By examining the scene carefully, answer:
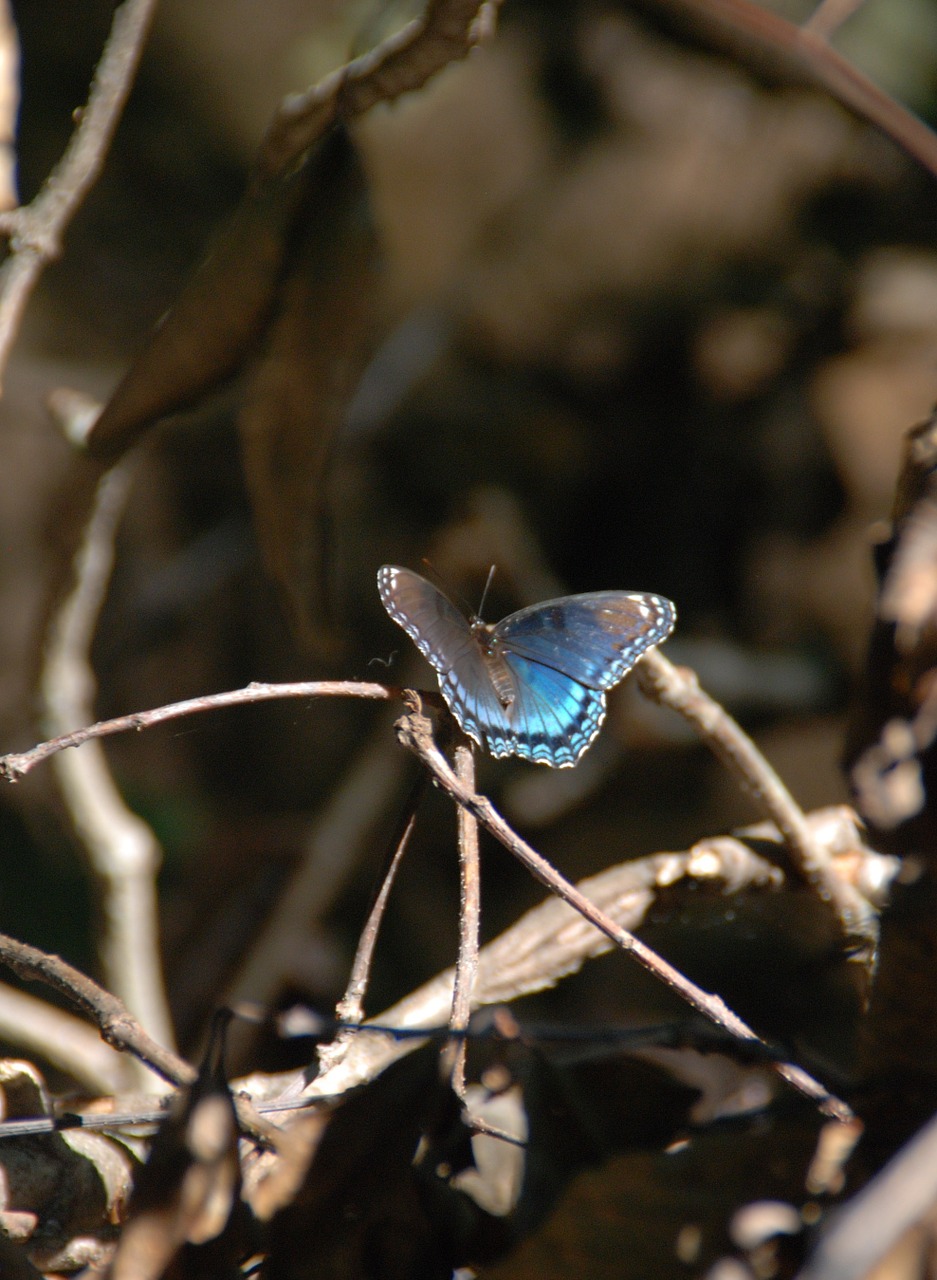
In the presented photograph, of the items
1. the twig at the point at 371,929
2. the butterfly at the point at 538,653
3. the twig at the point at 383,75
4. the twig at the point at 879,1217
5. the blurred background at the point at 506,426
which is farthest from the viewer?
the blurred background at the point at 506,426

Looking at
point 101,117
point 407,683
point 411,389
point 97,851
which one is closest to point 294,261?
point 101,117

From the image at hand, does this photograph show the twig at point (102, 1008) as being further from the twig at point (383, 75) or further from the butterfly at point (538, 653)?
the twig at point (383, 75)

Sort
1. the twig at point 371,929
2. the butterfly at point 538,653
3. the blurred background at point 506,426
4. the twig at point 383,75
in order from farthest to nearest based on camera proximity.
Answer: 1. the blurred background at point 506,426
2. the butterfly at point 538,653
3. the twig at point 383,75
4. the twig at point 371,929

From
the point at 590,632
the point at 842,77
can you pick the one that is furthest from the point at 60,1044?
the point at 842,77

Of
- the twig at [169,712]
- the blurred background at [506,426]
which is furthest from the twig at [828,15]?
the blurred background at [506,426]

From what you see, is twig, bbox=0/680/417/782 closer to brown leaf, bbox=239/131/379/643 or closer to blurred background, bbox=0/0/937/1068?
brown leaf, bbox=239/131/379/643

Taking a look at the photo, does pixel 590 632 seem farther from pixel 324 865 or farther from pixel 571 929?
pixel 324 865
